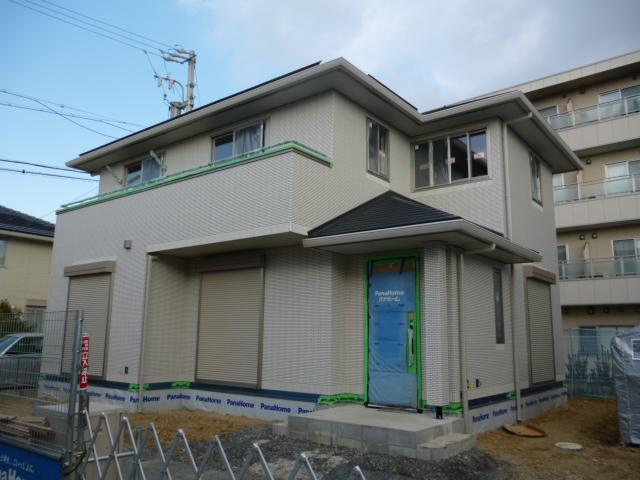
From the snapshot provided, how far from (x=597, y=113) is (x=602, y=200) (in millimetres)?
3686

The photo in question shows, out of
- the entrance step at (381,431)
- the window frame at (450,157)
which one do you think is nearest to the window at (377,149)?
the window frame at (450,157)

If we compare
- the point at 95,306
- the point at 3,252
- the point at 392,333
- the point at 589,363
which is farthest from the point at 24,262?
the point at 589,363

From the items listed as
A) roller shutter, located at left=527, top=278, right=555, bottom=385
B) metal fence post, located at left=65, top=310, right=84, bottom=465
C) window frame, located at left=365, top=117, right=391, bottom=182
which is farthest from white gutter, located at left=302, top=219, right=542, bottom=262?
metal fence post, located at left=65, top=310, right=84, bottom=465

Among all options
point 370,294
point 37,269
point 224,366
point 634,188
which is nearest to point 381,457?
point 370,294

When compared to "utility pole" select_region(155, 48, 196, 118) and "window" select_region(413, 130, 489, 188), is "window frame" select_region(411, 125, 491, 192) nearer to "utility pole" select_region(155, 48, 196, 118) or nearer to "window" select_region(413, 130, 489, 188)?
"window" select_region(413, 130, 489, 188)

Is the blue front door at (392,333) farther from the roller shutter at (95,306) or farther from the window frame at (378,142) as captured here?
the roller shutter at (95,306)

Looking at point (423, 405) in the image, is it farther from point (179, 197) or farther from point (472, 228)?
point (179, 197)

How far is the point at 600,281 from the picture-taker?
21.0 m

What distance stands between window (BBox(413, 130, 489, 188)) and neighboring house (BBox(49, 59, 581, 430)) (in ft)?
0.11

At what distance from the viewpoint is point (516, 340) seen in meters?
11.4

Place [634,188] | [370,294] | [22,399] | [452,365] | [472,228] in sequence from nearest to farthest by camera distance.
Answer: [22,399]
[472,228]
[452,365]
[370,294]
[634,188]

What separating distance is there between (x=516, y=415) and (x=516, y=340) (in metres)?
1.52

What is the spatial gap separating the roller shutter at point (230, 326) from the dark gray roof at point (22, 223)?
16.3 m

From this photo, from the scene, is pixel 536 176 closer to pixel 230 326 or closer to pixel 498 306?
pixel 498 306
